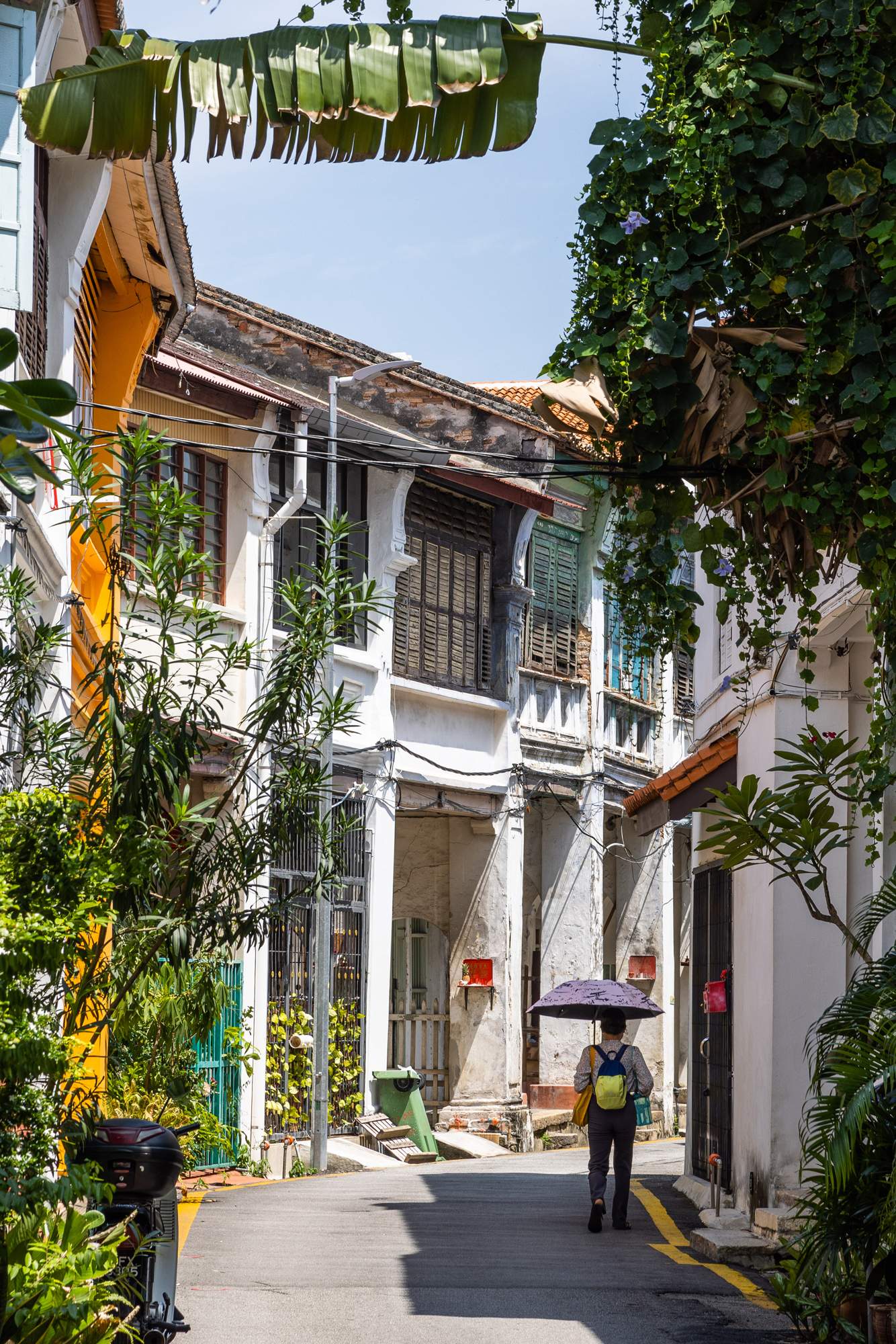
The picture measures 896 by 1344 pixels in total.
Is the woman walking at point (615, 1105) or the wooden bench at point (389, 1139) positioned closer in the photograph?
the woman walking at point (615, 1105)

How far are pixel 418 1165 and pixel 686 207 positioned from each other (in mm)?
15842

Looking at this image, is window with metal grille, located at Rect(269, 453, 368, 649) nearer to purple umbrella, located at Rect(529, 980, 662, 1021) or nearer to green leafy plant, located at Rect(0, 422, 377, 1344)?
purple umbrella, located at Rect(529, 980, 662, 1021)

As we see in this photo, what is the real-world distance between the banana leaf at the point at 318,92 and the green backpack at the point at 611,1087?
8.05m

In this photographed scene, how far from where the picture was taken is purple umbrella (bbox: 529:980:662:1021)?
16578 millimetres

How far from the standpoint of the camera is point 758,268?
26.9ft

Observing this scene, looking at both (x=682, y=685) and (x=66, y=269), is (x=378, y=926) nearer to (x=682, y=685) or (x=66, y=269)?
(x=682, y=685)

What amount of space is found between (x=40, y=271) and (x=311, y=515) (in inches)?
323

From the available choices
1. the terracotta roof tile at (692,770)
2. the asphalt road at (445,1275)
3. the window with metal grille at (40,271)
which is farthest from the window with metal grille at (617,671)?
the window with metal grille at (40,271)

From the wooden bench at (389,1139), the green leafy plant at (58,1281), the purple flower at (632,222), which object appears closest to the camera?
the green leafy plant at (58,1281)

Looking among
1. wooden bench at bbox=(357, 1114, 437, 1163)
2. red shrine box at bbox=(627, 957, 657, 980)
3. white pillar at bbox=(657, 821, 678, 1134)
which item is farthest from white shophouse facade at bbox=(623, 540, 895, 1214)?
white pillar at bbox=(657, 821, 678, 1134)

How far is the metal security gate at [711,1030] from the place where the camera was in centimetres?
1501

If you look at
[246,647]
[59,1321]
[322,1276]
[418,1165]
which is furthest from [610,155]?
[418,1165]

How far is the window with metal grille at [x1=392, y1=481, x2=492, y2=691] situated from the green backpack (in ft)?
33.0

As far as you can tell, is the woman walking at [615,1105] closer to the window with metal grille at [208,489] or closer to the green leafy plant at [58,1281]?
the window with metal grille at [208,489]
